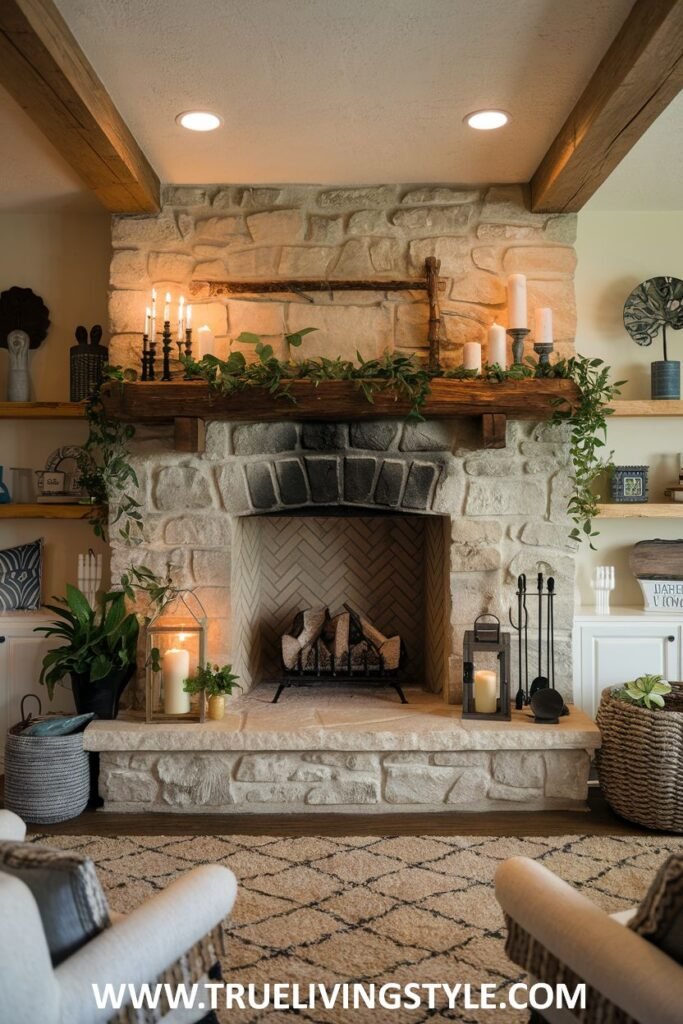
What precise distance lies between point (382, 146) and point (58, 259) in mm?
1733

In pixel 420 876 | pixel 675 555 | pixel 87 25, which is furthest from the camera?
pixel 675 555

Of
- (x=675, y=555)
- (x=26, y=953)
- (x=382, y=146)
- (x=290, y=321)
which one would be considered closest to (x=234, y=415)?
(x=290, y=321)

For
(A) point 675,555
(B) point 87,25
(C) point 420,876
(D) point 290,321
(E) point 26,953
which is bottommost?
(C) point 420,876

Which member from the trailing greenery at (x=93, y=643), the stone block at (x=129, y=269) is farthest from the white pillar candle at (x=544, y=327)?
the trailing greenery at (x=93, y=643)

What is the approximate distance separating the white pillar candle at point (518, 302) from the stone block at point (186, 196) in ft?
4.56

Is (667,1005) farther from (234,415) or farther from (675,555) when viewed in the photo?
(675,555)

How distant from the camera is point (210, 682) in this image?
11.6 feet

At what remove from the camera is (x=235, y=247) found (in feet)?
12.5

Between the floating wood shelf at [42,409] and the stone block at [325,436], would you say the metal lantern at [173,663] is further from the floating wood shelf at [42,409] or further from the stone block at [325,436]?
the floating wood shelf at [42,409]

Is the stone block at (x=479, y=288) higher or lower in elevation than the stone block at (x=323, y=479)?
higher

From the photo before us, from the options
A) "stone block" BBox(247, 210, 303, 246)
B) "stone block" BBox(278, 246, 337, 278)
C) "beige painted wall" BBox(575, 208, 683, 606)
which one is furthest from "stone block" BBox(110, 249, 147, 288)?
"beige painted wall" BBox(575, 208, 683, 606)

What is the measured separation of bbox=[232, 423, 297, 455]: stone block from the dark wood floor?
58.7 inches

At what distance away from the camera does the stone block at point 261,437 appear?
12.2ft

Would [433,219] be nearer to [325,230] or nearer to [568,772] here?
[325,230]
